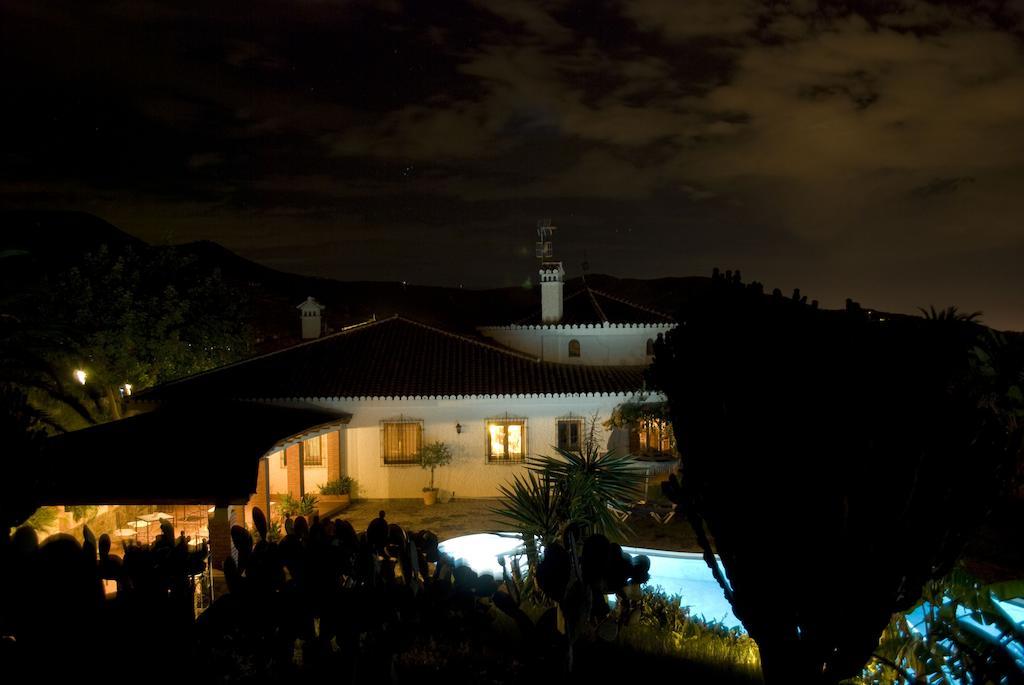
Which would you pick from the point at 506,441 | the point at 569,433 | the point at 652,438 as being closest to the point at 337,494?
the point at 506,441

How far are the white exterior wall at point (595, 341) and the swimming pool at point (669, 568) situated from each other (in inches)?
587

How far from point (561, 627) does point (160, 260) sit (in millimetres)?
23403

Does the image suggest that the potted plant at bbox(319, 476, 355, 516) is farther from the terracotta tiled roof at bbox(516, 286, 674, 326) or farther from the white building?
the terracotta tiled roof at bbox(516, 286, 674, 326)

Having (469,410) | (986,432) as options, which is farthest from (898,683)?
(469,410)

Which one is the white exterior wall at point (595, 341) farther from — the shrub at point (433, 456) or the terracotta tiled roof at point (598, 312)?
the shrub at point (433, 456)

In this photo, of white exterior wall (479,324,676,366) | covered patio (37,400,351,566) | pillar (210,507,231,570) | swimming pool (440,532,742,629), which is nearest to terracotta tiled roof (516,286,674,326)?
white exterior wall (479,324,676,366)

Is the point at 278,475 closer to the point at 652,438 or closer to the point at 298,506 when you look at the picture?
the point at 298,506

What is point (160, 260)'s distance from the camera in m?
26.6

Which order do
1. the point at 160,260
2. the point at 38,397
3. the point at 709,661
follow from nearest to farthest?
the point at 709,661
the point at 38,397
the point at 160,260

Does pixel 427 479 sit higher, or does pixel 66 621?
pixel 66 621

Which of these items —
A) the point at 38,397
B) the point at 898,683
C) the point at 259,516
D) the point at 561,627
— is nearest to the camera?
the point at 259,516

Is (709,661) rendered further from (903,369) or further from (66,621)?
(66,621)

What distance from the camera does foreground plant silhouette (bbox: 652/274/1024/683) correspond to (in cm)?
540

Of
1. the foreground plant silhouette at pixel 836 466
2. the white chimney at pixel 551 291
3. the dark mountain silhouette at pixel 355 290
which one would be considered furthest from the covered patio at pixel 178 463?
the dark mountain silhouette at pixel 355 290
